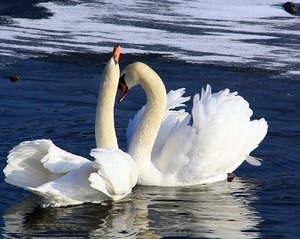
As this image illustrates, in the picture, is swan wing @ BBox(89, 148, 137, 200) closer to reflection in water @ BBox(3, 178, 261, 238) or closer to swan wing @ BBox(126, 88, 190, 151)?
reflection in water @ BBox(3, 178, 261, 238)

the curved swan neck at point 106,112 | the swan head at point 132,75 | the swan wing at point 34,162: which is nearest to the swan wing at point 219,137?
the swan head at point 132,75

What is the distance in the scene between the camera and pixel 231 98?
29.1ft

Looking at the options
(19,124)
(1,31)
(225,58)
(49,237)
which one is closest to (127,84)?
(19,124)

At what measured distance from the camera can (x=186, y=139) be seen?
841 cm

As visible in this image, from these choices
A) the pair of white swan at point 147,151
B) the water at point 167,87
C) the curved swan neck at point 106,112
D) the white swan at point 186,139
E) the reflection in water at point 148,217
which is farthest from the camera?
the white swan at point 186,139

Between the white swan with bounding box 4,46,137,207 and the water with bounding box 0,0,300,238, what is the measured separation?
126mm

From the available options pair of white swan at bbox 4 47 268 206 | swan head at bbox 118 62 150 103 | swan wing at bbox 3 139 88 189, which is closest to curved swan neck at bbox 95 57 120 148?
pair of white swan at bbox 4 47 268 206

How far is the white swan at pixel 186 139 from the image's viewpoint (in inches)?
332

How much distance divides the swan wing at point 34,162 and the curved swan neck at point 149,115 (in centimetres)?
89

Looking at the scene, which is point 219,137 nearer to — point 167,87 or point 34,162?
point 34,162

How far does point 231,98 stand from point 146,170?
1.06 metres

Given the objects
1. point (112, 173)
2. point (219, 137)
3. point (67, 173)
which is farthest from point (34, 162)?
point (219, 137)

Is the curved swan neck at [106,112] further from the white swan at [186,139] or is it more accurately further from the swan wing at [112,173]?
the swan wing at [112,173]

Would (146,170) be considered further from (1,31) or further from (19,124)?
(1,31)
